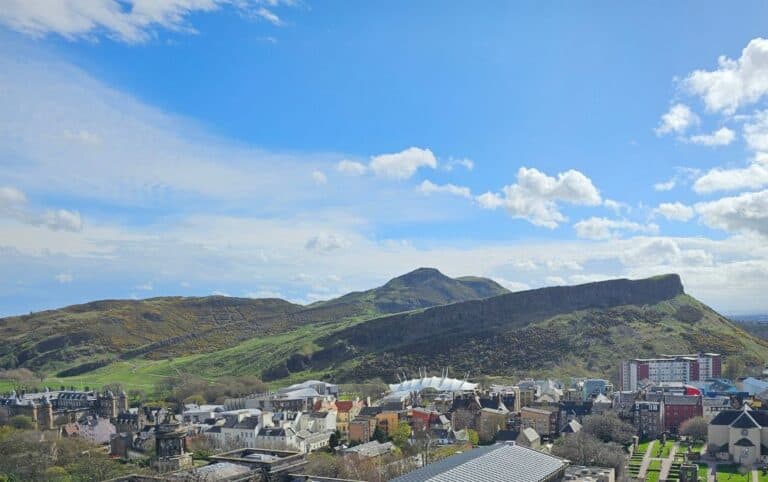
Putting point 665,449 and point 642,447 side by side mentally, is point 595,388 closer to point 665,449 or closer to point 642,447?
point 642,447

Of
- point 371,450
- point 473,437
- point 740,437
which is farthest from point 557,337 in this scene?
point 371,450

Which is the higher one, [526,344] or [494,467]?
[526,344]

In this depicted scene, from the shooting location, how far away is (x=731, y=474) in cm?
6562

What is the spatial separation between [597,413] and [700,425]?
12.1m

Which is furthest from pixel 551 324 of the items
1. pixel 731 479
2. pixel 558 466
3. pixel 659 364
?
pixel 558 466

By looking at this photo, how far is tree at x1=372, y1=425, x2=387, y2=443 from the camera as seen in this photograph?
78531 millimetres

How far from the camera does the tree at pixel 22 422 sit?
92.3 m

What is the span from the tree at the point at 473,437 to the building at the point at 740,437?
25.3m

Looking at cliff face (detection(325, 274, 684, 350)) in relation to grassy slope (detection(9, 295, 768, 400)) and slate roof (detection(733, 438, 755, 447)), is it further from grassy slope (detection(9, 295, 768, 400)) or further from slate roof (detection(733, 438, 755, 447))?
slate roof (detection(733, 438, 755, 447))

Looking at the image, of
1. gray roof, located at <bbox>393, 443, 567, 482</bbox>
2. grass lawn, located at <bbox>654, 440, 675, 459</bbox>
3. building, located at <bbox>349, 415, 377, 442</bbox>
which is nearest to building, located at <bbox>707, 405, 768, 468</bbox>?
grass lawn, located at <bbox>654, 440, 675, 459</bbox>

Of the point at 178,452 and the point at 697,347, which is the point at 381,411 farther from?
the point at 697,347

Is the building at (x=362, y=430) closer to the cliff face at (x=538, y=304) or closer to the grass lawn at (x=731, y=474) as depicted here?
the grass lawn at (x=731, y=474)

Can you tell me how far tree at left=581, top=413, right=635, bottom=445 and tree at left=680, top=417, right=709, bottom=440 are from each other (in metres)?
8.41

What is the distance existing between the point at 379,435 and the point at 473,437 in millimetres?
11711
